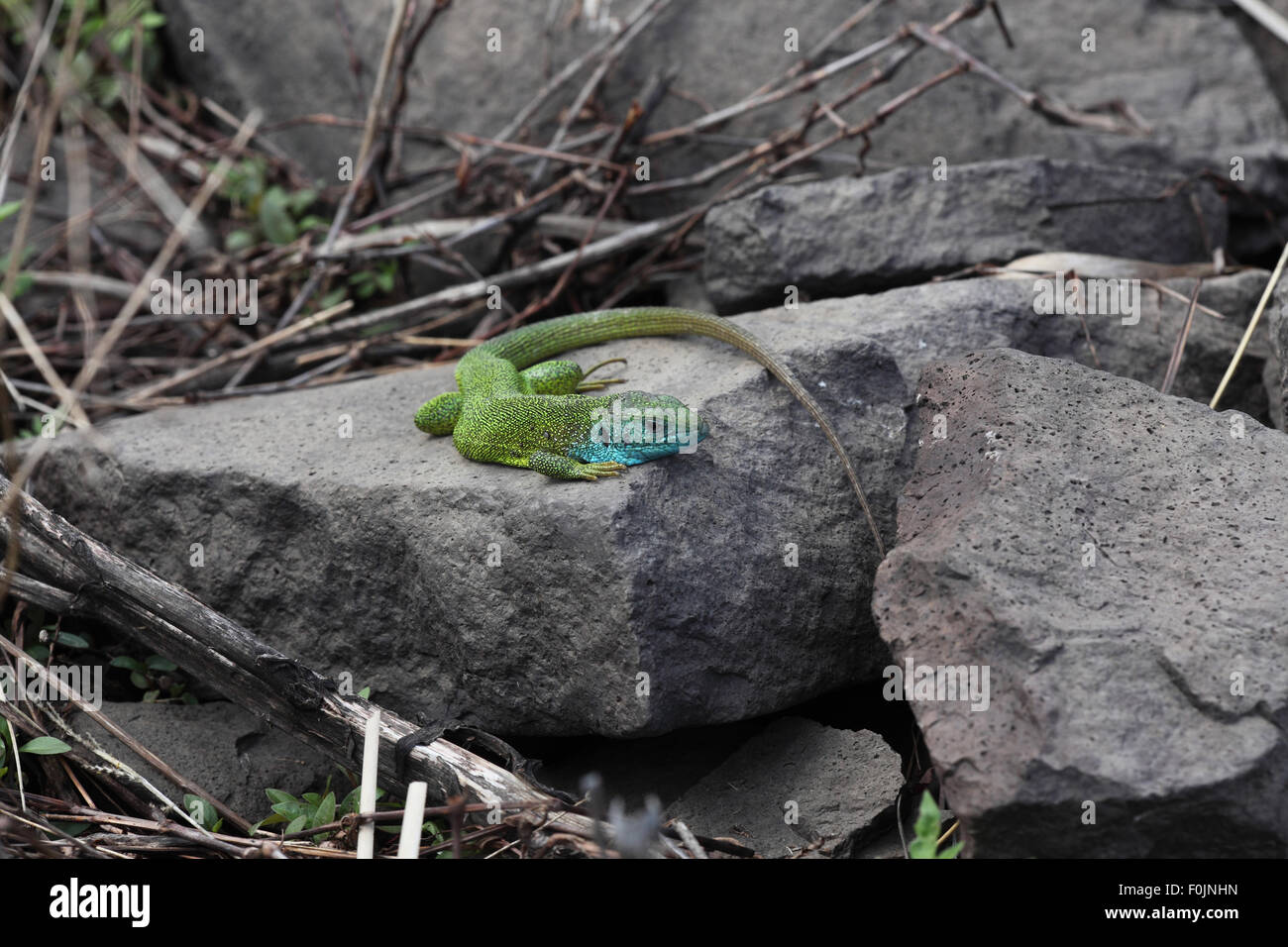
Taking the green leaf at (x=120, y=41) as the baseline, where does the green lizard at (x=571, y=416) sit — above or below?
below

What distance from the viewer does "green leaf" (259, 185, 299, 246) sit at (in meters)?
8.98

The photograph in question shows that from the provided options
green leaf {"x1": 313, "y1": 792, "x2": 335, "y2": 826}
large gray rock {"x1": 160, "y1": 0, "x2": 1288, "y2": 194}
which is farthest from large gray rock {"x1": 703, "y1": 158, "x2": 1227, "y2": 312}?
green leaf {"x1": 313, "y1": 792, "x2": 335, "y2": 826}

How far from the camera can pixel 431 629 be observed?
546 cm

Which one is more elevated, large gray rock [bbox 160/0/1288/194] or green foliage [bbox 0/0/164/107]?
green foliage [bbox 0/0/164/107]

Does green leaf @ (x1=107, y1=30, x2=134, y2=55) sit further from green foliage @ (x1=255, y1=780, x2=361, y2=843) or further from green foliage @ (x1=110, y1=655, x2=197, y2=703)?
green foliage @ (x1=255, y1=780, x2=361, y2=843)

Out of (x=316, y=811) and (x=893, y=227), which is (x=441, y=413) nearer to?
(x=316, y=811)

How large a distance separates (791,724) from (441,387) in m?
2.87

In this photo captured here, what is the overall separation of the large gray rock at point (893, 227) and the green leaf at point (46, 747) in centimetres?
454

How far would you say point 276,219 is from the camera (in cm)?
899

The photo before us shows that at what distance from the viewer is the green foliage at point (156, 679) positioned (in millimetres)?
5898

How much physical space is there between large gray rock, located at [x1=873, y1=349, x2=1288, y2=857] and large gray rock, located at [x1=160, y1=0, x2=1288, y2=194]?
3.98m

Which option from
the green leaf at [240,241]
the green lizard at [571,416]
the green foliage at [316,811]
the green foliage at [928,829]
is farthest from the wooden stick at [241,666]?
the green leaf at [240,241]

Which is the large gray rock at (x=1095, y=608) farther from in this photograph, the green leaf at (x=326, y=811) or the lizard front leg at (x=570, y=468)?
the green leaf at (x=326, y=811)

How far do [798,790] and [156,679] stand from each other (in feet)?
10.7
